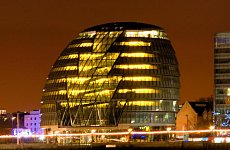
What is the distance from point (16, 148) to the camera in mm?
157000

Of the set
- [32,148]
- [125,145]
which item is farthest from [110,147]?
[32,148]

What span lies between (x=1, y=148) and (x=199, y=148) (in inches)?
1240

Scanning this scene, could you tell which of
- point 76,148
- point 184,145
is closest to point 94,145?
point 76,148

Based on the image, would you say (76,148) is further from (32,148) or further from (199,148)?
(199,148)

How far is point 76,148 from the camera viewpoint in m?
158

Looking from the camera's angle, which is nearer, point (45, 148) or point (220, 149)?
point (220, 149)

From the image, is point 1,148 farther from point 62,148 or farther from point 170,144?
point 170,144

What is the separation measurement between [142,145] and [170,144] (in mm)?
4593

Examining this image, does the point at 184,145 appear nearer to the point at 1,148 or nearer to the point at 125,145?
the point at 125,145

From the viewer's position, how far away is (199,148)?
152m

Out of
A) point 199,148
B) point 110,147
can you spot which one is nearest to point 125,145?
point 110,147

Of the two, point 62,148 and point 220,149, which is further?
point 62,148

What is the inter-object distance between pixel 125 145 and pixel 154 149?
5001 millimetres

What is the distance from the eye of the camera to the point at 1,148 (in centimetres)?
15900
